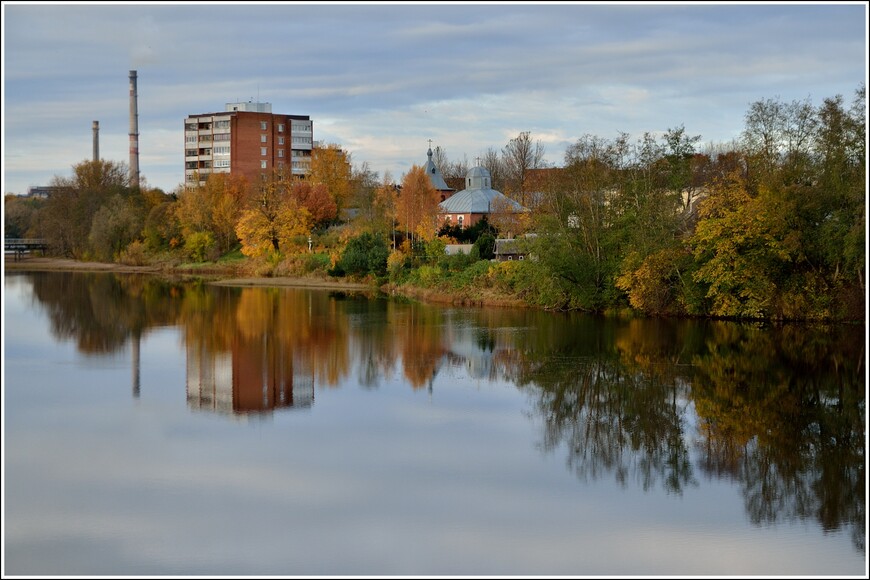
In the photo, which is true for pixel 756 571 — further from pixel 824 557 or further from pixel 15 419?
pixel 15 419

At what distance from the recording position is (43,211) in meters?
71.2

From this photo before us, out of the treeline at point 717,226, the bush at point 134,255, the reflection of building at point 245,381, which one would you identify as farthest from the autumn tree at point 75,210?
the reflection of building at point 245,381

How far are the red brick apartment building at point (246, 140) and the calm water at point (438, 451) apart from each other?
2451 inches

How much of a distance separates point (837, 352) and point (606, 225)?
11.5 metres

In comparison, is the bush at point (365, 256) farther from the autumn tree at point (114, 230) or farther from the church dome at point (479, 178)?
the autumn tree at point (114, 230)

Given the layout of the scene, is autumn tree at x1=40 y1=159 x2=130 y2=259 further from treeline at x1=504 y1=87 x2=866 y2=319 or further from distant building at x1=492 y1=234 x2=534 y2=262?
treeline at x1=504 y1=87 x2=866 y2=319

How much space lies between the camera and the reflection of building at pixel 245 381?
18.8 metres

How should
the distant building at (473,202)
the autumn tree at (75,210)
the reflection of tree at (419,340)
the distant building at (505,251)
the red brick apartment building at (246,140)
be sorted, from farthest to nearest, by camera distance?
the red brick apartment building at (246,140) → the autumn tree at (75,210) → the distant building at (473,202) → the distant building at (505,251) → the reflection of tree at (419,340)

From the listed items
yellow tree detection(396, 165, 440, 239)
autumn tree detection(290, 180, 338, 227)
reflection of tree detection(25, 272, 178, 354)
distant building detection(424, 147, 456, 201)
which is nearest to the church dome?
distant building detection(424, 147, 456, 201)

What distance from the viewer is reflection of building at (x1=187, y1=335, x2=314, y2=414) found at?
61.6ft

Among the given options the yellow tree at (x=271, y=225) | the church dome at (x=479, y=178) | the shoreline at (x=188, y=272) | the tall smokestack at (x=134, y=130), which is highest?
the tall smokestack at (x=134, y=130)

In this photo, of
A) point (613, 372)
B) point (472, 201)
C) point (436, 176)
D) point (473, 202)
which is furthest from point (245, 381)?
point (436, 176)

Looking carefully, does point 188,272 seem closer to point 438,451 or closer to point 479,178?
point 479,178

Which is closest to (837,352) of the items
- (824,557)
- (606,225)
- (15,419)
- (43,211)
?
(606,225)
